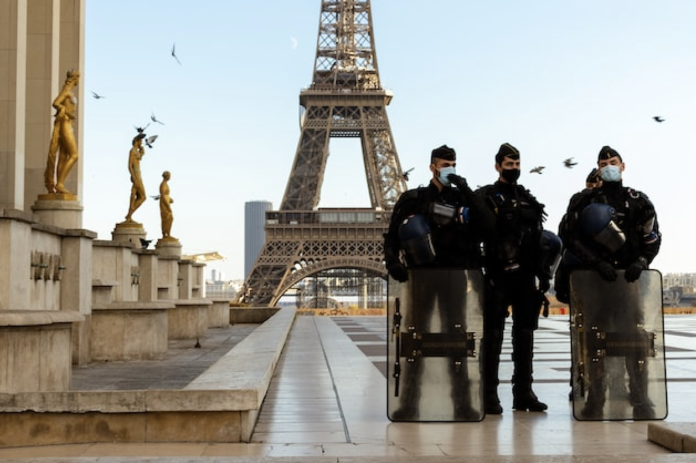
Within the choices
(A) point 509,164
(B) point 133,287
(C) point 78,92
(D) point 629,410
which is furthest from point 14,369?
(C) point 78,92

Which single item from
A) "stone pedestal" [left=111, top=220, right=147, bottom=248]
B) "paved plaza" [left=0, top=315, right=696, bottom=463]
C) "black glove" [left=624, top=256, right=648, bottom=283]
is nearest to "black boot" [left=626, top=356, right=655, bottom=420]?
"paved plaza" [left=0, top=315, right=696, bottom=463]

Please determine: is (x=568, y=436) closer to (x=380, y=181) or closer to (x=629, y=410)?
(x=629, y=410)

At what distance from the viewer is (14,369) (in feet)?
30.0

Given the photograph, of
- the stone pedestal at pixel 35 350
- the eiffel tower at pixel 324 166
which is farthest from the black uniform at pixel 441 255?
the eiffel tower at pixel 324 166

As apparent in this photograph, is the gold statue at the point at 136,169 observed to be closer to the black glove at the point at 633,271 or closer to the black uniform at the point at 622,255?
the black uniform at the point at 622,255

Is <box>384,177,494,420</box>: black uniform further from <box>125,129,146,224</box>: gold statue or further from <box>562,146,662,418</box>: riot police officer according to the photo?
<box>125,129,146,224</box>: gold statue

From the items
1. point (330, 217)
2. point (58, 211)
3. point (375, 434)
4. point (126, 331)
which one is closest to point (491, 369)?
point (375, 434)

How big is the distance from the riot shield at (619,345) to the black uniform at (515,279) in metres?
0.44

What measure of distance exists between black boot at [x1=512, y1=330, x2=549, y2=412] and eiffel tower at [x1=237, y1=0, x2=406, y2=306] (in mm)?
65015

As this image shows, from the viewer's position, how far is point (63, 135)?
53.3 feet

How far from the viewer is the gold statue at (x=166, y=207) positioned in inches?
1184

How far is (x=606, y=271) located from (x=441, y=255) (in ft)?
3.98

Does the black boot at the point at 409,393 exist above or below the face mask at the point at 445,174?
below

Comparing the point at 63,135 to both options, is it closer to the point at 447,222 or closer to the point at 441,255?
the point at 441,255
